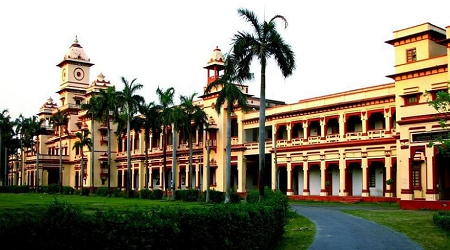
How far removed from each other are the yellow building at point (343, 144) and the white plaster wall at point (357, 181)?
10 cm

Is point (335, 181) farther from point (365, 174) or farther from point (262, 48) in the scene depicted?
point (262, 48)

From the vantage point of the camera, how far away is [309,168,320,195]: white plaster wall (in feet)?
181

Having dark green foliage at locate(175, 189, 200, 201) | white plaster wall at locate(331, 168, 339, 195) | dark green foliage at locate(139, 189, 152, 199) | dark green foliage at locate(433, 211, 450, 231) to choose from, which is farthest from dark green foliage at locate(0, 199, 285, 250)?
dark green foliage at locate(139, 189, 152, 199)

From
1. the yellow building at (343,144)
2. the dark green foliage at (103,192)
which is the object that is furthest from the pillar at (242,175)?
the dark green foliage at (103,192)

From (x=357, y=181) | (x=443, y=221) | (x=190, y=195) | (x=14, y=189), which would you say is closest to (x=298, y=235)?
(x=443, y=221)

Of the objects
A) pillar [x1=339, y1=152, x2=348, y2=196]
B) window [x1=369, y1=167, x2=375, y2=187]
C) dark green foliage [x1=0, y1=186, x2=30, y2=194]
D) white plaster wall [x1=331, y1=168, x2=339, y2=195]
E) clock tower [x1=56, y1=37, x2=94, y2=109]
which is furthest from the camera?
clock tower [x1=56, y1=37, x2=94, y2=109]

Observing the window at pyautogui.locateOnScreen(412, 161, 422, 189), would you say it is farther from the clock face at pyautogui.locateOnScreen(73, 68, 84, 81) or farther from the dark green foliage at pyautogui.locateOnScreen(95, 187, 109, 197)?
the clock face at pyautogui.locateOnScreen(73, 68, 84, 81)

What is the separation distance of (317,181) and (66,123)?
51981 mm

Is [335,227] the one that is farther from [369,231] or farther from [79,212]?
[79,212]

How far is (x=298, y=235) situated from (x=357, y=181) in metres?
30.3

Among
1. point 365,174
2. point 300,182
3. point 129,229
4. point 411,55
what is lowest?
point 300,182

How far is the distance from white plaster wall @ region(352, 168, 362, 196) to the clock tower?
2316 inches

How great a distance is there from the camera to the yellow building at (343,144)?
3662cm

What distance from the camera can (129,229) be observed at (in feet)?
33.5
